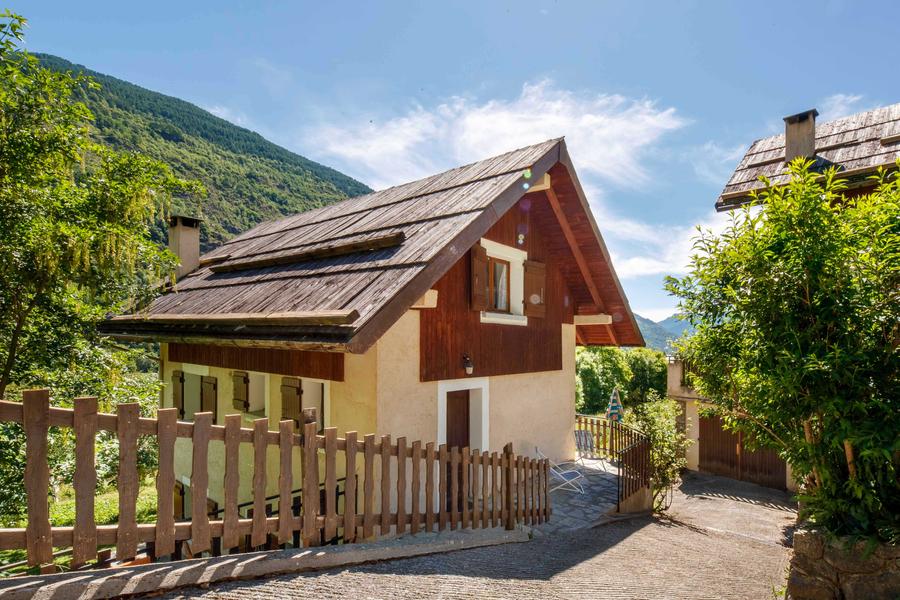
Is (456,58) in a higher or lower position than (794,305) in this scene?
higher

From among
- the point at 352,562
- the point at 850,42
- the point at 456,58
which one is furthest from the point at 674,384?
the point at 352,562

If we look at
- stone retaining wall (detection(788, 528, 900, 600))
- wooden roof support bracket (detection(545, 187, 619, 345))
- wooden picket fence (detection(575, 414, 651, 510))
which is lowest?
wooden picket fence (detection(575, 414, 651, 510))

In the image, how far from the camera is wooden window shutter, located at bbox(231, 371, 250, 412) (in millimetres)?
8641

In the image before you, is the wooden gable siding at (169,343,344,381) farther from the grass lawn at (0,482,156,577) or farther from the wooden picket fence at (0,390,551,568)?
the grass lawn at (0,482,156,577)

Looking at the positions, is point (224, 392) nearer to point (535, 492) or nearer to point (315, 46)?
point (535, 492)

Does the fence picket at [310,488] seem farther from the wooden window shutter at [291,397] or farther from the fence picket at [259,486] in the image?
the wooden window shutter at [291,397]

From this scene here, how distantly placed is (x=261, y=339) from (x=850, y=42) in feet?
41.1

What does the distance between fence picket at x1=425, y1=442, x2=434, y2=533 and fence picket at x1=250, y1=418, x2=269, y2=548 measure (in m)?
1.89

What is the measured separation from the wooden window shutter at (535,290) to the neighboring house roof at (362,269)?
3.71ft

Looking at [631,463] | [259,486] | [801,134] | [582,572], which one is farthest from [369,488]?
[801,134]

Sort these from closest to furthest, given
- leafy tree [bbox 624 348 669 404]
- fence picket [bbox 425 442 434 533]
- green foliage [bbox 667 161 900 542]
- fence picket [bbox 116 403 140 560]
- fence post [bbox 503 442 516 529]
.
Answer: fence picket [bbox 116 403 140 560] < green foliage [bbox 667 161 900 542] < fence picket [bbox 425 442 434 533] < fence post [bbox 503 442 516 529] < leafy tree [bbox 624 348 669 404]

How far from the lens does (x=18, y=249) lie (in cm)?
484

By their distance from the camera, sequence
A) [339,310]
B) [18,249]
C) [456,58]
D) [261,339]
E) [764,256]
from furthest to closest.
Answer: [456,58], [261,339], [339,310], [18,249], [764,256]

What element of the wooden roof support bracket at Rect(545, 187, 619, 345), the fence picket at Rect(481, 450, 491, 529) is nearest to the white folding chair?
the fence picket at Rect(481, 450, 491, 529)
